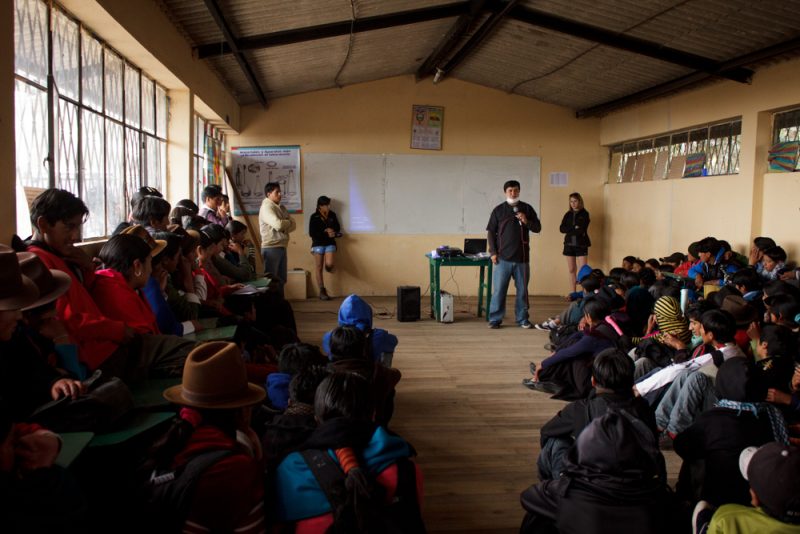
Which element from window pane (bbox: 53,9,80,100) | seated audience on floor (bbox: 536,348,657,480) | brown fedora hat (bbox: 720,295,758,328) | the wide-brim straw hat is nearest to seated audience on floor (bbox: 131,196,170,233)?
window pane (bbox: 53,9,80,100)

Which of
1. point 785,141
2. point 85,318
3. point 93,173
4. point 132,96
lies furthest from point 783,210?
point 85,318

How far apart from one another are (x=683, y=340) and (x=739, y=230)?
3.22 m

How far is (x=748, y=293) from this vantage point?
492cm

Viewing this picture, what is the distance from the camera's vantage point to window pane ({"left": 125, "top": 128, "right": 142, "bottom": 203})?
17.2 feet

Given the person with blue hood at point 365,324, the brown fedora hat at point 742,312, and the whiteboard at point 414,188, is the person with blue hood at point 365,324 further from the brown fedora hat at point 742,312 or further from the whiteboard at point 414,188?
the whiteboard at point 414,188

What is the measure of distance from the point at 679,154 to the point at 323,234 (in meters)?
4.62

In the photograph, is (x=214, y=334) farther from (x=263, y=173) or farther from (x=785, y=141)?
(x=263, y=173)

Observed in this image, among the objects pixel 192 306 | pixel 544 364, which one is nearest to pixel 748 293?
pixel 544 364

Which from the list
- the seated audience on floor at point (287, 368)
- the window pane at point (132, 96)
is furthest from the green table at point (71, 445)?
the window pane at point (132, 96)

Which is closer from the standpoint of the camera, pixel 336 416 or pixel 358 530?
pixel 358 530

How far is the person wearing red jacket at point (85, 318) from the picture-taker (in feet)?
8.42

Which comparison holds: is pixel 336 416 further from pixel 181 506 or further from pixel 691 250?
pixel 691 250

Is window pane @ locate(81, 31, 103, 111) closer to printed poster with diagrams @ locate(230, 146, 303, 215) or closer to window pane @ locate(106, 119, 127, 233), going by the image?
window pane @ locate(106, 119, 127, 233)

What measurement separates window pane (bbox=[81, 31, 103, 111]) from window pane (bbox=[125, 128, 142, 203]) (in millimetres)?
674
